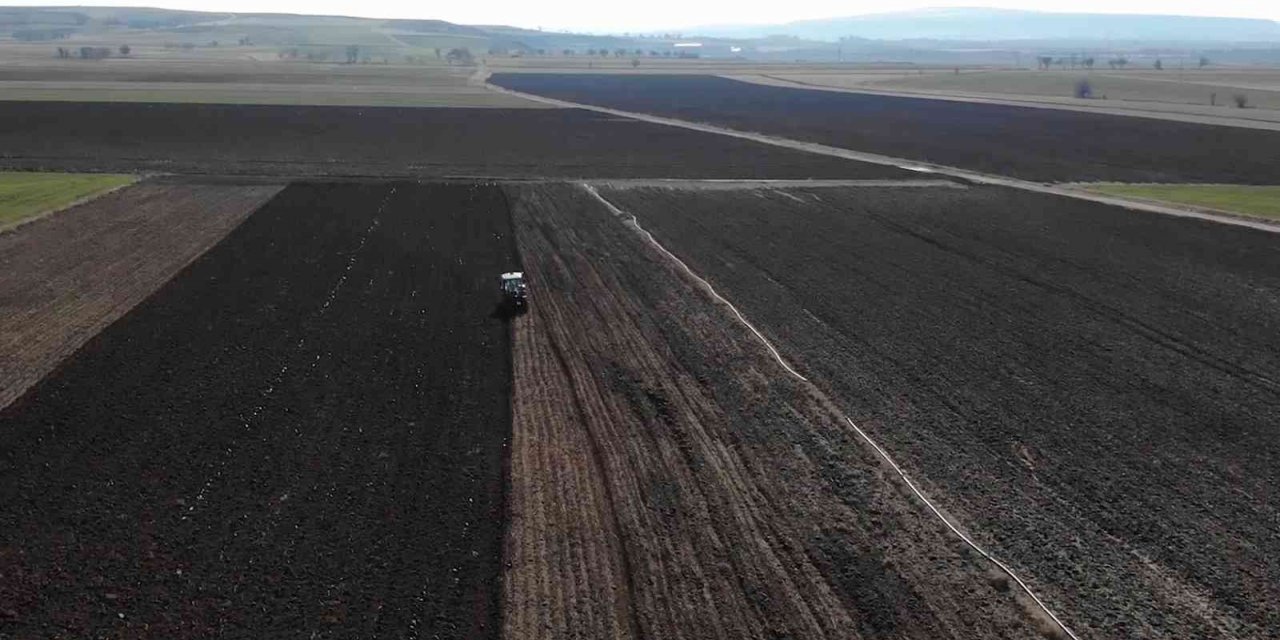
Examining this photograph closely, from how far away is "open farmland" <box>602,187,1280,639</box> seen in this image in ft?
49.3

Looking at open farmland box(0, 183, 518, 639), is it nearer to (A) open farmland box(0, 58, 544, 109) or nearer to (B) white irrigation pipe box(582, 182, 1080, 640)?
(B) white irrigation pipe box(582, 182, 1080, 640)

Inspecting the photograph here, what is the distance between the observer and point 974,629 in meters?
13.3

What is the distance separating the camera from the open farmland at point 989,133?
58.3m

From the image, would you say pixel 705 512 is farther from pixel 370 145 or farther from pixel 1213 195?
pixel 370 145

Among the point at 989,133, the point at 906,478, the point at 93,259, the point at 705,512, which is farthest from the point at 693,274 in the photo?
the point at 989,133

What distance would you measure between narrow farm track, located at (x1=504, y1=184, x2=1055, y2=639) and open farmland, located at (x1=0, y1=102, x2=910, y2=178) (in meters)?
31.1

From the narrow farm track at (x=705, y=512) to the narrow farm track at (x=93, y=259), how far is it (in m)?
10.7

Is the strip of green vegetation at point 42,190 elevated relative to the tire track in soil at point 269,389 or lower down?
elevated

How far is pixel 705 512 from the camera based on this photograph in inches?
637

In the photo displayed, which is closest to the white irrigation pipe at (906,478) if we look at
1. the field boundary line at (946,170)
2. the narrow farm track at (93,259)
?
the narrow farm track at (93,259)

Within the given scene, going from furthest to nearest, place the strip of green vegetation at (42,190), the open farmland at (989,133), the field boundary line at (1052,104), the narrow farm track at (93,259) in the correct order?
1. the field boundary line at (1052,104)
2. the open farmland at (989,133)
3. the strip of green vegetation at (42,190)
4. the narrow farm track at (93,259)

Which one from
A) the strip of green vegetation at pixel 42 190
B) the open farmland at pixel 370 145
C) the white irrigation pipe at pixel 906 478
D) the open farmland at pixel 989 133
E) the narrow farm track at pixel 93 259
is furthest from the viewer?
the open farmland at pixel 989 133

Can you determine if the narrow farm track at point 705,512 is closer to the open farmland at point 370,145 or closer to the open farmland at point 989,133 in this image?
the open farmland at point 370,145

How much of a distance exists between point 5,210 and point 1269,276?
45.0 meters
